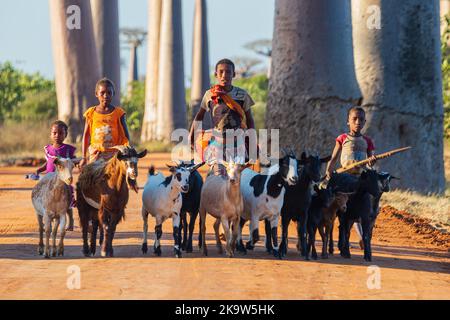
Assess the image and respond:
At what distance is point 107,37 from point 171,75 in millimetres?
10178

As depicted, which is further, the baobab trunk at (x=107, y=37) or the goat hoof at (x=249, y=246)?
Answer: the baobab trunk at (x=107, y=37)

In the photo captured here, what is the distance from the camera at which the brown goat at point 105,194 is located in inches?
500

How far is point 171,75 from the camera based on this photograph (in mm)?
52219

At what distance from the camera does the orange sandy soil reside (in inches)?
410

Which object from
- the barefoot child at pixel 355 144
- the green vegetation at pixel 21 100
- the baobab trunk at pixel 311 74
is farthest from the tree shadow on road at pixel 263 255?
the green vegetation at pixel 21 100

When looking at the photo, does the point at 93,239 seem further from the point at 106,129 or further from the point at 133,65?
the point at 133,65

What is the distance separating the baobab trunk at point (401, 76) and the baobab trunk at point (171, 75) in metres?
27.9

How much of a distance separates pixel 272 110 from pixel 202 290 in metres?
11.2

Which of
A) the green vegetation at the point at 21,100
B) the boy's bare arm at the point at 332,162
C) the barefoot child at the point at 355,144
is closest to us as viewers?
the boy's bare arm at the point at 332,162

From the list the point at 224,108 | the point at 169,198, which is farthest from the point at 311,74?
the point at 169,198

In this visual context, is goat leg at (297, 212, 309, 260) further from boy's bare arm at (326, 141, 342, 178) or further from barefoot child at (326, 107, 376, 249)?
barefoot child at (326, 107, 376, 249)

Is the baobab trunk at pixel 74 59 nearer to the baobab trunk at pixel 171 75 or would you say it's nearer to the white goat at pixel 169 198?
the baobab trunk at pixel 171 75

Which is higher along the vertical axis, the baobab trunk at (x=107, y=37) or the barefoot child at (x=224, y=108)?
the baobab trunk at (x=107, y=37)

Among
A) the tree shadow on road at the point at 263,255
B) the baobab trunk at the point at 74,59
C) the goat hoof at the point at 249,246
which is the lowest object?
the tree shadow on road at the point at 263,255
